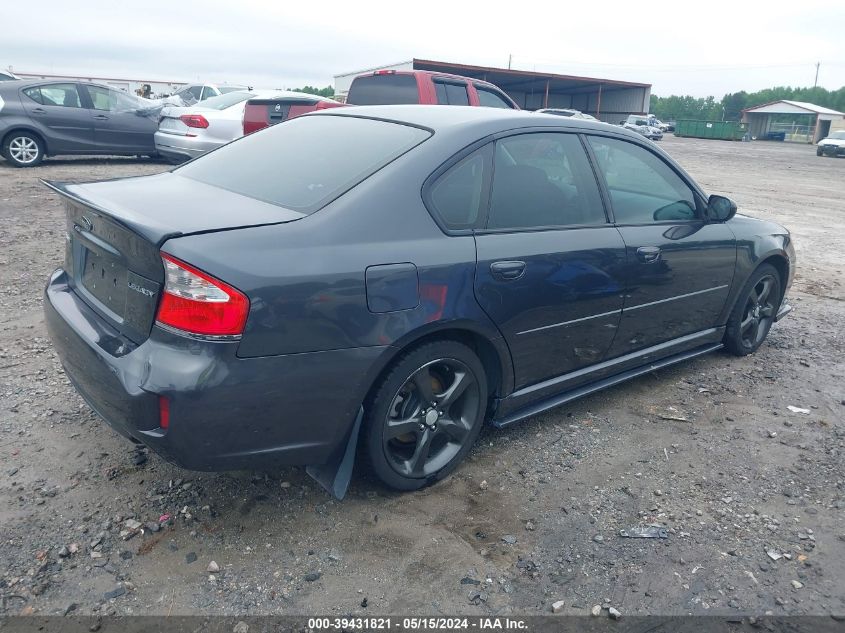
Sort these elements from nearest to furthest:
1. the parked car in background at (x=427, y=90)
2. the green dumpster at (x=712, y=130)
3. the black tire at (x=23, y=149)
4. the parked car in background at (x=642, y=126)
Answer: the parked car in background at (x=427, y=90), the black tire at (x=23, y=149), the parked car in background at (x=642, y=126), the green dumpster at (x=712, y=130)

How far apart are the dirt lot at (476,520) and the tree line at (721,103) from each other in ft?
359

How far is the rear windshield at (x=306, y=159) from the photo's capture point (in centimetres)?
294

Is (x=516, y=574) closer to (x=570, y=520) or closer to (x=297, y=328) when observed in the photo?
(x=570, y=520)

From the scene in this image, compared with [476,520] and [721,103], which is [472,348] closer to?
[476,520]

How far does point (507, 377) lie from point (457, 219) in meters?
0.81

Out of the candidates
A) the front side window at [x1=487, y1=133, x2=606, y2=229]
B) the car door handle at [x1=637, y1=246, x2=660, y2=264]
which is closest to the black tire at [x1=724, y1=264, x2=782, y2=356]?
the car door handle at [x1=637, y1=246, x2=660, y2=264]

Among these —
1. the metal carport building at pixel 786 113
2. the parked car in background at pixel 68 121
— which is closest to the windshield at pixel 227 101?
the parked car in background at pixel 68 121

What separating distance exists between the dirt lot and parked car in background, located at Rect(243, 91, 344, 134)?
769 centimetres

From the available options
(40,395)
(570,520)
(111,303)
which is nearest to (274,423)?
(111,303)

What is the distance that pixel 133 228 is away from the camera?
8.26 feet

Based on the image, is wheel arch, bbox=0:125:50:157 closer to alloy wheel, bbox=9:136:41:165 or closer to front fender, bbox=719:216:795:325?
alloy wheel, bbox=9:136:41:165

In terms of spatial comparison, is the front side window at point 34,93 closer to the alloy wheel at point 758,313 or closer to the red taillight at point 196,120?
the red taillight at point 196,120

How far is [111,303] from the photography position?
9.06ft

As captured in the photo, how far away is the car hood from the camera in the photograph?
99.5 inches
